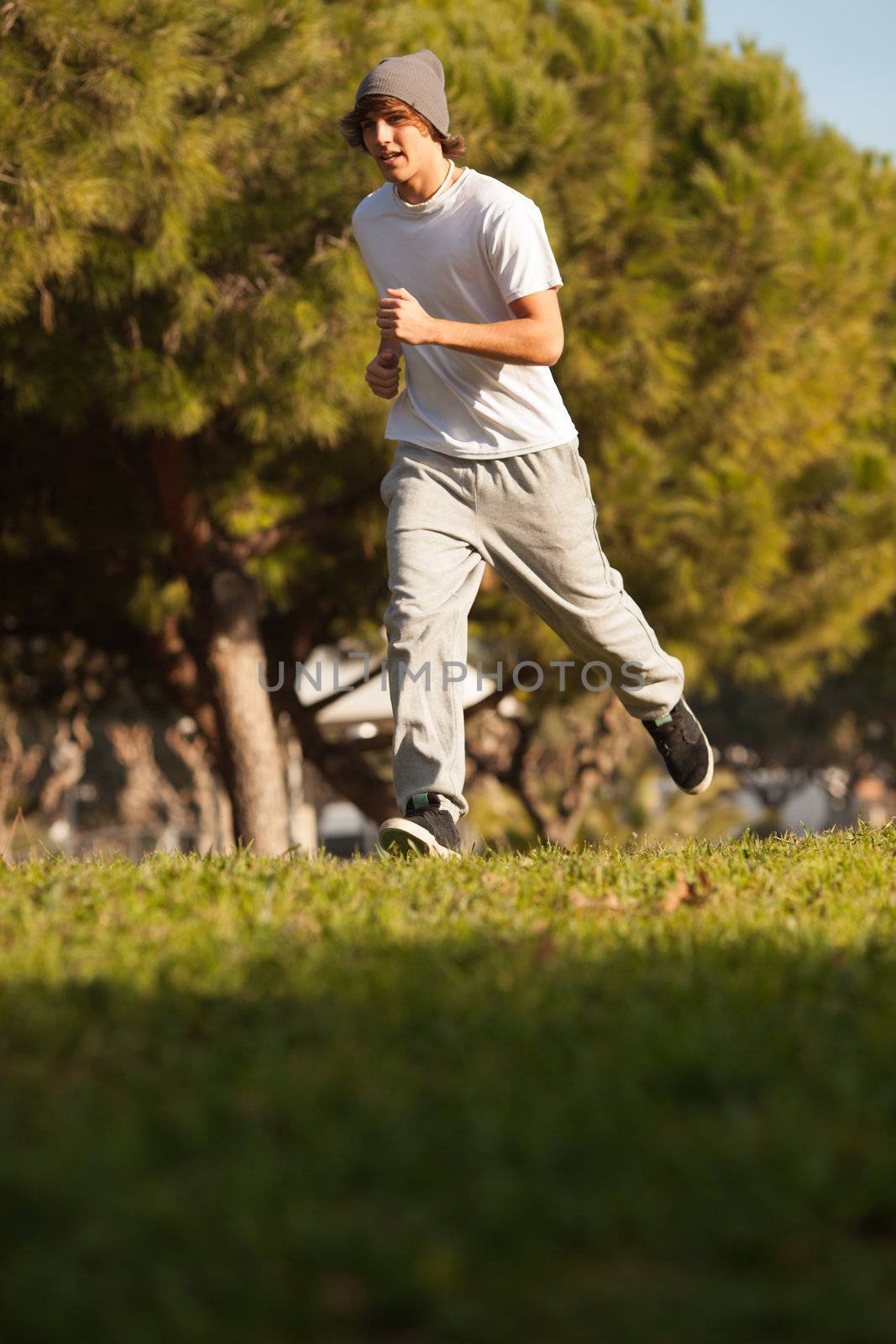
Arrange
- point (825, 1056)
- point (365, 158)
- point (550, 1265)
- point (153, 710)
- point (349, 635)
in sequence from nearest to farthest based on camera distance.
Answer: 1. point (550, 1265)
2. point (825, 1056)
3. point (365, 158)
4. point (349, 635)
5. point (153, 710)

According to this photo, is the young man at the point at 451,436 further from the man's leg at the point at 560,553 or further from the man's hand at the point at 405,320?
the man's hand at the point at 405,320

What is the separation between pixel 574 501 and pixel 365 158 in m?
4.89

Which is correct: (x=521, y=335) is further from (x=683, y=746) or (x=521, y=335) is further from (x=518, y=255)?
(x=683, y=746)

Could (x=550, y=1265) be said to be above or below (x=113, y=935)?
below

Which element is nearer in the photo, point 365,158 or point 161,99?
point 161,99

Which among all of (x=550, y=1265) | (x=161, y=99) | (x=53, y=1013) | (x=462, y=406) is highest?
(x=161, y=99)

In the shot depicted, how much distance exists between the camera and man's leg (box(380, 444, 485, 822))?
187 inches

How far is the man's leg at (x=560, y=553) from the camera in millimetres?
4844

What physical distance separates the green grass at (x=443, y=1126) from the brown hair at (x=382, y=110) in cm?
239

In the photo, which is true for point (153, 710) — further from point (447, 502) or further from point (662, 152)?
point (447, 502)

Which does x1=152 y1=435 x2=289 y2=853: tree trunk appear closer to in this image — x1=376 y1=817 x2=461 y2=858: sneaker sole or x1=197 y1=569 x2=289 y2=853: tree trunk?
x1=197 y1=569 x2=289 y2=853: tree trunk

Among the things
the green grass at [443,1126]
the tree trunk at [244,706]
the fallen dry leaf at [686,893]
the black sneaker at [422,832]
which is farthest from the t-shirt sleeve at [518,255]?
the tree trunk at [244,706]

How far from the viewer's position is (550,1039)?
2.63 meters

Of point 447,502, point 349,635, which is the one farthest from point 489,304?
point 349,635
